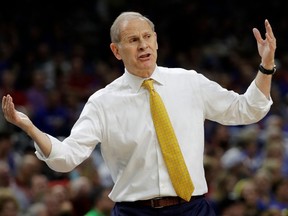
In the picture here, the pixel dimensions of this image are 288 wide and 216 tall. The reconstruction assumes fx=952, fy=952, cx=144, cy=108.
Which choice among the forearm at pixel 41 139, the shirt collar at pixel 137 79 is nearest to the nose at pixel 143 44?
the shirt collar at pixel 137 79

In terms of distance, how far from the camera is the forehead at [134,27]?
5039 millimetres

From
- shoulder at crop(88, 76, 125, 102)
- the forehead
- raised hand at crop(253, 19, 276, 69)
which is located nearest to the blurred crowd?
shoulder at crop(88, 76, 125, 102)

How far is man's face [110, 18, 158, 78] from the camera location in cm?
503

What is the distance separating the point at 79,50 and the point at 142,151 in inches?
324

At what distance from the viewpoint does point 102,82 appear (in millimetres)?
12500

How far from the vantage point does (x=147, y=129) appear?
4992mm

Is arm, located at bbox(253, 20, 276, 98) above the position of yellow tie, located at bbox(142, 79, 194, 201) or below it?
above

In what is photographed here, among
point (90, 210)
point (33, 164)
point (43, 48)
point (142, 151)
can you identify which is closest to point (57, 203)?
point (90, 210)

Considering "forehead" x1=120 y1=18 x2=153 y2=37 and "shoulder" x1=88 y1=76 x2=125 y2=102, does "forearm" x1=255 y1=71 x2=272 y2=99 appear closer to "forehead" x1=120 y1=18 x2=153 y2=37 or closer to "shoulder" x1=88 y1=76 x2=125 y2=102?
"forehead" x1=120 y1=18 x2=153 y2=37

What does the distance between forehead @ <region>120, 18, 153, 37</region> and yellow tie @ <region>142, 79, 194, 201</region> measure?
40 centimetres

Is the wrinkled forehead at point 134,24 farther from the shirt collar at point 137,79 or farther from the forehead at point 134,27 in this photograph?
the shirt collar at point 137,79

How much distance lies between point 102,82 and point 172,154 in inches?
300

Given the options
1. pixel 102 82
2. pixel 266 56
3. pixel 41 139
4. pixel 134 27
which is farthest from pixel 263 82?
pixel 102 82

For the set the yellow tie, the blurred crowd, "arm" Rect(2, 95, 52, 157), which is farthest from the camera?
the blurred crowd
